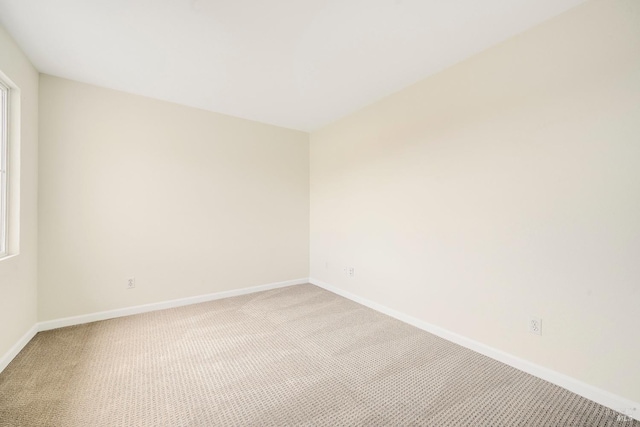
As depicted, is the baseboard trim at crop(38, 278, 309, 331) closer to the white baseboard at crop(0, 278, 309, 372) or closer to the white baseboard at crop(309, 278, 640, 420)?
the white baseboard at crop(0, 278, 309, 372)

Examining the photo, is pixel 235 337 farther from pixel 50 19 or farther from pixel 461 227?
pixel 50 19

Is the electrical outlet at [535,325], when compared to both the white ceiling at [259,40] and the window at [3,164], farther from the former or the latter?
the window at [3,164]

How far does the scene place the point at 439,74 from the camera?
2.53 meters

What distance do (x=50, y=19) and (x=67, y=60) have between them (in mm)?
609

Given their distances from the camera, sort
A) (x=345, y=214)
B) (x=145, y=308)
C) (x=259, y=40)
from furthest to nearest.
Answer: (x=345, y=214) < (x=145, y=308) < (x=259, y=40)

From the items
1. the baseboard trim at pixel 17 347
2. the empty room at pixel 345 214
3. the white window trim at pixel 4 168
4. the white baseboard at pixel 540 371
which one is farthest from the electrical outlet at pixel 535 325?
the white window trim at pixel 4 168

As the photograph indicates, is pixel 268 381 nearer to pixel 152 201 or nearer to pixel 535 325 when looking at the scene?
pixel 535 325

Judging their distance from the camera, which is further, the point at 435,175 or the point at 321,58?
the point at 435,175

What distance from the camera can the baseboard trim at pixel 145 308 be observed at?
2650mm

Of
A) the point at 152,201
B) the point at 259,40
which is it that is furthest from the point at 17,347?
the point at 259,40

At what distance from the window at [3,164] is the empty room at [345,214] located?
3 cm

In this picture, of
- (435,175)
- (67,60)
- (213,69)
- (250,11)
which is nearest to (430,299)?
(435,175)

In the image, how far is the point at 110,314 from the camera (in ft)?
9.47

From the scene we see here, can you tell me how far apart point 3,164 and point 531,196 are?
13.3ft
